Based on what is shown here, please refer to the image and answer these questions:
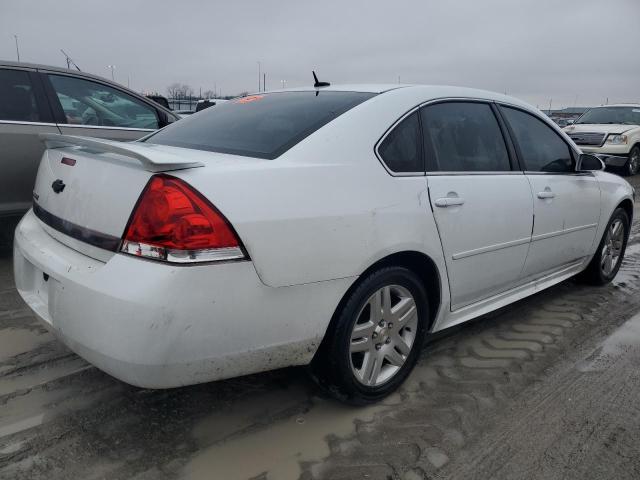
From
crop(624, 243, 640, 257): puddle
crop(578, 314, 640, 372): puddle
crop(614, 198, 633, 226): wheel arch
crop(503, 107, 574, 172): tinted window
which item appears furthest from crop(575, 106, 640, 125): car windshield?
crop(578, 314, 640, 372): puddle

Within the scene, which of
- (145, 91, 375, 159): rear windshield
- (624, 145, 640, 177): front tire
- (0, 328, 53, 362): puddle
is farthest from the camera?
(624, 145, 640, 177): front tire

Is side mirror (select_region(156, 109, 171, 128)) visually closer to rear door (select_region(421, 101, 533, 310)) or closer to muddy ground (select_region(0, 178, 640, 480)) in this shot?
muddy ground (select_region(0, 178, 640, 480))

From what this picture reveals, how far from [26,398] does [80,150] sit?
3.89ft

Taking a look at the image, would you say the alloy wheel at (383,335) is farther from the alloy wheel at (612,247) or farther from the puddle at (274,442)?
the alloy wheel at (612,247)

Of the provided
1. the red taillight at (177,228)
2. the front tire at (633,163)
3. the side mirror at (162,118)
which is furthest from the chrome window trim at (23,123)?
the front tire at (633,163)

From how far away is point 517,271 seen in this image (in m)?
3.22

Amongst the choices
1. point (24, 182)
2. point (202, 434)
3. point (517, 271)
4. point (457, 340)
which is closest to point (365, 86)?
point (517, 271)

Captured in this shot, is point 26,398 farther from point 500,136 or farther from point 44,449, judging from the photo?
point 500,136

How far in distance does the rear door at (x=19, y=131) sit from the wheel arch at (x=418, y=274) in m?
3.31

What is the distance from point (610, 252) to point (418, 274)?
2735mm

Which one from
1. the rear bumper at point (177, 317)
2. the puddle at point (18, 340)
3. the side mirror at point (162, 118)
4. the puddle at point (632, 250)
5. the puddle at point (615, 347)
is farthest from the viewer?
the puddle at point (632, 250)

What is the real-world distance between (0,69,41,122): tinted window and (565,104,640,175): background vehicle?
1120 cm

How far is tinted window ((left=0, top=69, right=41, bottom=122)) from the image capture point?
13.8 ft

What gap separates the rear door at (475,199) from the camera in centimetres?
265
